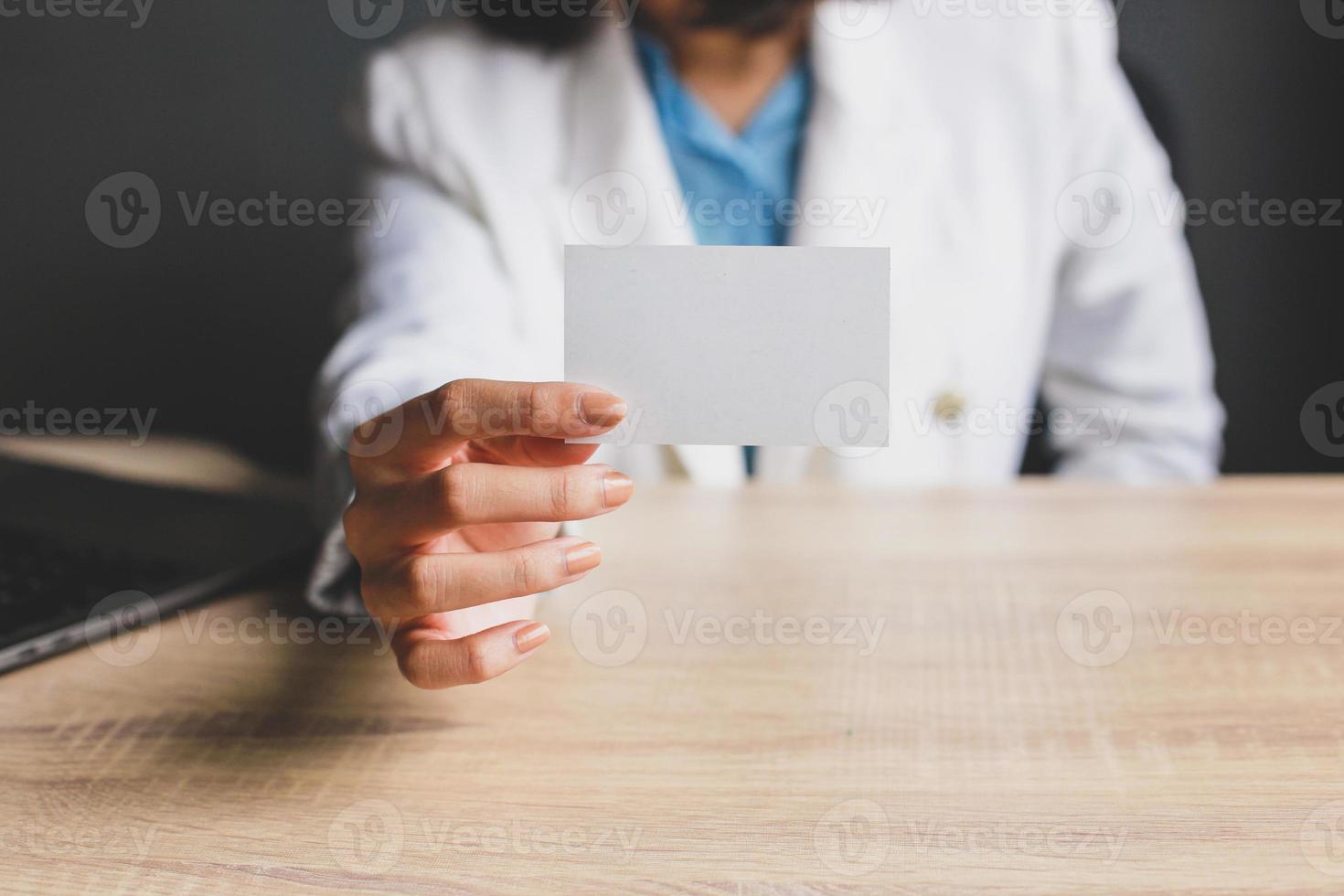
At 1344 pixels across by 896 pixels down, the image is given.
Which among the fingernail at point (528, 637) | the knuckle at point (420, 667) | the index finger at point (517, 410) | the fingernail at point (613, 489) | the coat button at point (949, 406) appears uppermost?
the index finger at point (517, 410)

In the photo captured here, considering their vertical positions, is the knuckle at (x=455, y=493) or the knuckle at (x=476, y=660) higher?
the knuckle at (x=455, y=493)

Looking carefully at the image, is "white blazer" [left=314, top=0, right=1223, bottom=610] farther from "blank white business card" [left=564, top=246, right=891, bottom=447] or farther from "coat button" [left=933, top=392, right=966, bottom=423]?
"blank white business card" [left=564, top=246, right=891, bottom=447]

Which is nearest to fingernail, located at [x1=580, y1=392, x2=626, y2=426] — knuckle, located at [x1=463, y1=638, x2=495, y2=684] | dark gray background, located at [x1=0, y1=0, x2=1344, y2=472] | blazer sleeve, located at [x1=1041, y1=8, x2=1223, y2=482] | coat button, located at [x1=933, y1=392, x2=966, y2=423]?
knuckle, located at [x1=463, y1=638, x2=495, y2=684]

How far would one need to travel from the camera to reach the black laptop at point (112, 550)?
53 centimetres

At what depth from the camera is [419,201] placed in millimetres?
1030

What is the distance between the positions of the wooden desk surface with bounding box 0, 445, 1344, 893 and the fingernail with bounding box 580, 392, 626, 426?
5.7 inches

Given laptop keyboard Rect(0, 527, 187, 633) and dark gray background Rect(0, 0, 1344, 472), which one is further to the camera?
dark gray background Rect(0, 0, 1344, 472)

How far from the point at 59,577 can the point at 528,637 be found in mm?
310

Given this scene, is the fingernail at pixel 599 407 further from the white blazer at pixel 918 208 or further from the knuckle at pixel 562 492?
the white blazer at pixel 918 208

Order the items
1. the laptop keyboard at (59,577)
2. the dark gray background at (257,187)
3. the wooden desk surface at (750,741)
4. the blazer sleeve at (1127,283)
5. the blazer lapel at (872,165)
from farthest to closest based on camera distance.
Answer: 1. the dark gray background at (257,187)
2. the blazer sleeve at (1127,283)
3. the blazer lapel at (872,165)
4. the laptop keyboard at (59,577)
5. the wooden desk surface at (750,741)

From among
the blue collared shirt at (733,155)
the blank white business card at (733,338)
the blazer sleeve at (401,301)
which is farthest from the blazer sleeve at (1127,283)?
the blank white business card at (733,338)

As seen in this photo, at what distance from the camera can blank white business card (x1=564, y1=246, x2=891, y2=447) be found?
401 mm

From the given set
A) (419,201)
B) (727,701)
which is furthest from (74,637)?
(419,201)

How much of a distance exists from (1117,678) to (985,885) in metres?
0.19
